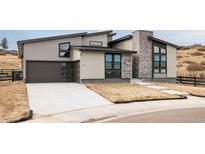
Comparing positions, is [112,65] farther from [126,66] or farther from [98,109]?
[98,109]

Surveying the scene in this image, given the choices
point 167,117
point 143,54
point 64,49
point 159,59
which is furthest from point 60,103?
point 159,59

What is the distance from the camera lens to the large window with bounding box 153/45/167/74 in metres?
27.5

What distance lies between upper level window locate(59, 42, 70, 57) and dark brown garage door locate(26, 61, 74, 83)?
0.86m

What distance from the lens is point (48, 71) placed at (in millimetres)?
25500

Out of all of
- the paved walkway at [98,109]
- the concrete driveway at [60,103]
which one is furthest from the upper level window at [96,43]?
the paved walkway at [98,109]

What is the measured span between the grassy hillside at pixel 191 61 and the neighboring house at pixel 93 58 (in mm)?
14925

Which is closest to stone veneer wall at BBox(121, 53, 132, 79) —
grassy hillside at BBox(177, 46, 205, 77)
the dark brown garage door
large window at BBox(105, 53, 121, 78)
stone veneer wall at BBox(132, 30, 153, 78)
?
large window at BBox(105, 53, 121, 78)

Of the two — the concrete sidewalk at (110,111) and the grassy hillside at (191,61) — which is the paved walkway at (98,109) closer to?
the concrete sidewalk at (110,111)

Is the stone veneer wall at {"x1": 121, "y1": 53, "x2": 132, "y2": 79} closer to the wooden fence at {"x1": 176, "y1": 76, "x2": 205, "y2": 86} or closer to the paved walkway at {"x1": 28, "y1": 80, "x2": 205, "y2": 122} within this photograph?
the wooden fence at {"x1": 176, "y1": 76, "x2": 205, "y2": 86}

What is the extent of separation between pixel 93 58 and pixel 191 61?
3543cm

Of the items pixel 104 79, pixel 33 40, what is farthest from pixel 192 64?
pixel 33 40
